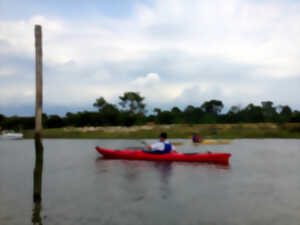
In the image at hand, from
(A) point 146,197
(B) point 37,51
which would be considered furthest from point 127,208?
(B) point 37,51

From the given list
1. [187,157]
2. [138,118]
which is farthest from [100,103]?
[187,157]

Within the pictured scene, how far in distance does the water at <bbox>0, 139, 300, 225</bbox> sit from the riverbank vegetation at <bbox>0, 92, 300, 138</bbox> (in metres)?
29.0

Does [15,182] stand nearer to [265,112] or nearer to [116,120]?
[116,120]

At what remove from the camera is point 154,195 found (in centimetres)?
937

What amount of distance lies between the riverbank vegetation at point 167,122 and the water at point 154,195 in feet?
95.0

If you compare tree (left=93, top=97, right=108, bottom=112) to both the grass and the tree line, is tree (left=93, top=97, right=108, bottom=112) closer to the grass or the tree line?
the tree line

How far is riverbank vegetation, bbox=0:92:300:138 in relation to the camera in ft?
147

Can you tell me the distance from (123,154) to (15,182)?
7242 mm

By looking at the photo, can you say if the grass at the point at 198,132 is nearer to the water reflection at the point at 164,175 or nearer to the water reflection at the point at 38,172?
the water reflection at the point at 164,175

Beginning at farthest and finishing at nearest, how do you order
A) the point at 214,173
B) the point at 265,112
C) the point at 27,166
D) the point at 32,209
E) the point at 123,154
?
the point at 265,112 < the point at 123,154 < the point at 27,166 < the point at 214,173 < the point at 32,209

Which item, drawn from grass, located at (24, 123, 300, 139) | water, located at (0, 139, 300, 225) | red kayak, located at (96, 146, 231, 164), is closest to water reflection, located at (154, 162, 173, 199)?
water, located at (0, 139, 300, 225)

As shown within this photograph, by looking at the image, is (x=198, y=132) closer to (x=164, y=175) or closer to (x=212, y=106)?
(x=164, y=175)

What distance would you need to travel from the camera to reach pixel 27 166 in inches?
645

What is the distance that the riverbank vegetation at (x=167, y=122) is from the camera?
44.7m
